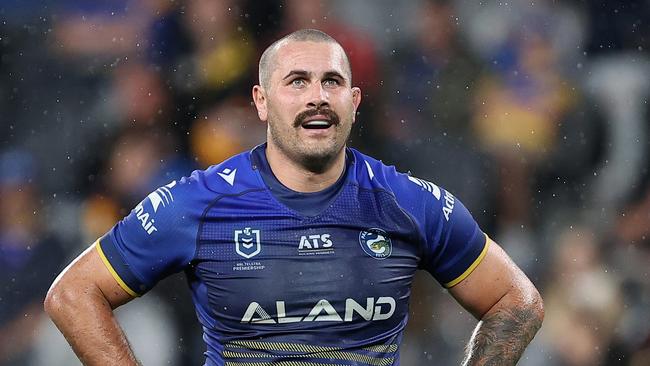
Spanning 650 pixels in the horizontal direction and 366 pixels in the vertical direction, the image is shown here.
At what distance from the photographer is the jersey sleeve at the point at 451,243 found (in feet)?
11.2

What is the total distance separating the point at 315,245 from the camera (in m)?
3.26

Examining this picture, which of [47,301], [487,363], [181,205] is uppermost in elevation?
[181,205]

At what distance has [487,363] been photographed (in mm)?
3412

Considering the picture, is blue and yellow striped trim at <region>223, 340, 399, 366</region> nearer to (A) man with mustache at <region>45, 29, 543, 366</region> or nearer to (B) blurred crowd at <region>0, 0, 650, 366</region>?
(A) man with mustache at <region>45, 29, 543, 366</region>

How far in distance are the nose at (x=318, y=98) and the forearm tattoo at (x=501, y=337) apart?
91 cm

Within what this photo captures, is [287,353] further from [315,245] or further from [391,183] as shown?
[391,183]

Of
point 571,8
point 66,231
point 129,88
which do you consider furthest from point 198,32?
point 571,8

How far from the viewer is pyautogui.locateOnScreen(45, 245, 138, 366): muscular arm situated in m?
3.22

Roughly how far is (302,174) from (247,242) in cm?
29

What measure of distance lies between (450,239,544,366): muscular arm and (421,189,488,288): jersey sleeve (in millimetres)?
39

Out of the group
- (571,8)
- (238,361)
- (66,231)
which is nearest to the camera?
(238,361)

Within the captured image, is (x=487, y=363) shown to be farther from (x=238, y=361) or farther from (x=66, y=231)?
(x=66, y=231)

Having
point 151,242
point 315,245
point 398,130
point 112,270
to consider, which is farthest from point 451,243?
point 398,130

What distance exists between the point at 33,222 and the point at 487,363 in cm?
276
